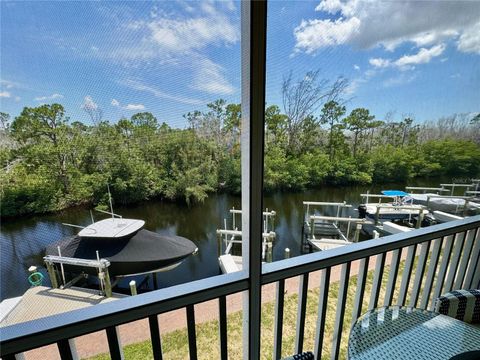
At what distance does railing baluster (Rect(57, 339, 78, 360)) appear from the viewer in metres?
0.80

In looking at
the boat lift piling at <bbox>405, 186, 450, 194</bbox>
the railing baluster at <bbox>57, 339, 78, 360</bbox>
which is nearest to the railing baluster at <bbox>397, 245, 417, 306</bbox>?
the boat lift piling at <bbox>405, 186, 450, 194</bbox>

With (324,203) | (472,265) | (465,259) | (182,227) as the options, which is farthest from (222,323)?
(472,265)

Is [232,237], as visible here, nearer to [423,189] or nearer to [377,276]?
[377,276]

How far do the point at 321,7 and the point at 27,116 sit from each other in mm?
1112

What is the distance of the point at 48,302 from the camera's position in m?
0.80

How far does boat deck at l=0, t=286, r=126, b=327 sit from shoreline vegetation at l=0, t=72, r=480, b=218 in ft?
0.98

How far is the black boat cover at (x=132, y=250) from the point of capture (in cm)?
81

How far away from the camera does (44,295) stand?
0.80 meters

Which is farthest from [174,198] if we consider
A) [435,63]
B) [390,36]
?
[435,63]

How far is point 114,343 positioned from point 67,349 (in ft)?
0.48

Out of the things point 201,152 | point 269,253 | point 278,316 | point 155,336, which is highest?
point 201,152

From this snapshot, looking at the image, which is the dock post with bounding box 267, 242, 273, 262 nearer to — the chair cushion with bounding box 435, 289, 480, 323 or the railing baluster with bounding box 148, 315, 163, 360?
the railing baluster with bounding box 148, 315, 163, 360

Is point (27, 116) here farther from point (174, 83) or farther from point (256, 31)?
point (256, 31)

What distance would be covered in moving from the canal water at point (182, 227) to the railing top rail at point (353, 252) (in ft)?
0.28
